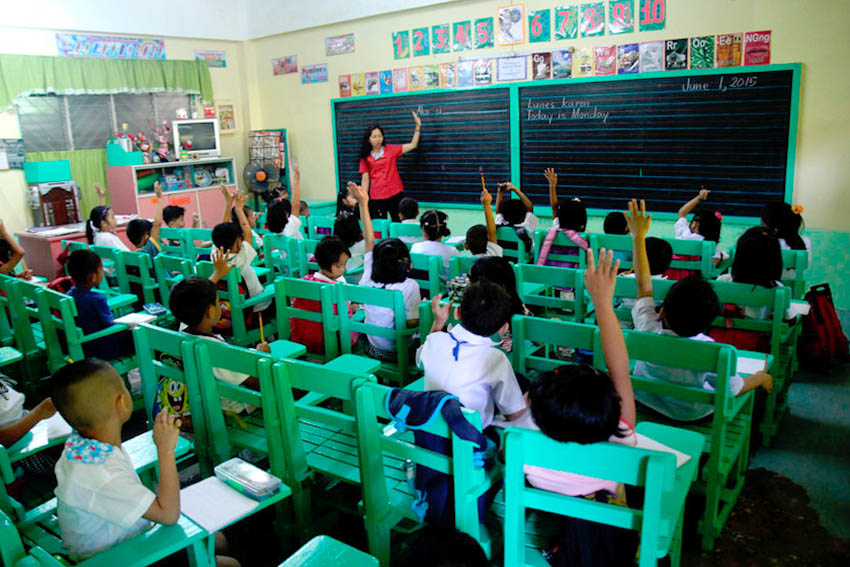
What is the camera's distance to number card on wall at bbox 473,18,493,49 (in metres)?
6.42

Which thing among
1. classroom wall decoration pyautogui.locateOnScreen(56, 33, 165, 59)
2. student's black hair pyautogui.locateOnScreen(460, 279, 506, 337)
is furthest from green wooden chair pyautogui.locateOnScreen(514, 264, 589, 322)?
classroom wall decoration pyautogui.locateOnScreen(56, 33, 165, 59)

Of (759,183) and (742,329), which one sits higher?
(759,183)

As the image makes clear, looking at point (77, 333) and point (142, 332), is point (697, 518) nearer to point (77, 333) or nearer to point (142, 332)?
point (142, 332)


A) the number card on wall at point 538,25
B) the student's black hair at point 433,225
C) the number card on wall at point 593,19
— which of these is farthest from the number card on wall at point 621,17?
the student's black hair at point 433,225

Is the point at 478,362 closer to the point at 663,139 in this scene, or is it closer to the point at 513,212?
the point at 513,212

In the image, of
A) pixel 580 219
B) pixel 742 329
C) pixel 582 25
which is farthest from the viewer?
pixel 582 25

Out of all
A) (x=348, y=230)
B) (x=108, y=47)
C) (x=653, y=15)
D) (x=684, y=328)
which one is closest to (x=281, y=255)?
(x=348, y=230)

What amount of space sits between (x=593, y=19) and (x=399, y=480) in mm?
4992

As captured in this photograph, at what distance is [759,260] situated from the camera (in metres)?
2.94

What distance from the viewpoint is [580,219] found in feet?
14.9

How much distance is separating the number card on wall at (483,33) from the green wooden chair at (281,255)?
3.03 meters

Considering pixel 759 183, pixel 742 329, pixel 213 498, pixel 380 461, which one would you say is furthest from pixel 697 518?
pixel 759 183

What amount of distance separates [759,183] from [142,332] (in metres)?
4.82

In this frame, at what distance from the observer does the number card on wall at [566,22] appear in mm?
5914
